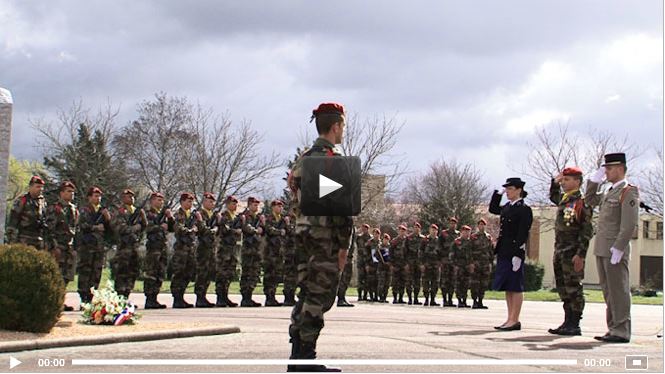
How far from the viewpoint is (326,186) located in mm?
6441

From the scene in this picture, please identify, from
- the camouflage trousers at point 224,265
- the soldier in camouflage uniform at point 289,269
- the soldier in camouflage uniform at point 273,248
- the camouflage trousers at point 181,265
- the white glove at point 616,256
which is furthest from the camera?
the soldier in camouflage uniform at point 289,269

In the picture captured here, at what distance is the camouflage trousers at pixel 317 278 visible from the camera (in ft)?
21.5

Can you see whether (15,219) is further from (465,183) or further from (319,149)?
(465,183)

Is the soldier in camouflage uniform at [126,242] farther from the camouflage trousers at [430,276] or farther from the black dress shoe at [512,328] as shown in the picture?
the camouflage trousers at [430,276]

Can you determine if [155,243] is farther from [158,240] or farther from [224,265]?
[224,265]

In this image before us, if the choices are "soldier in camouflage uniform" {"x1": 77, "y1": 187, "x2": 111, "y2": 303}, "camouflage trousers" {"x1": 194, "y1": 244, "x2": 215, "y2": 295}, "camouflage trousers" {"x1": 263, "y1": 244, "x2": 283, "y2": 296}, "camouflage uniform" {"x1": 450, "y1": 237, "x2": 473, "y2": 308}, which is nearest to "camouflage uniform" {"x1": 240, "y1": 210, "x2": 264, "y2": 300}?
"camouflage trousers" {"x1": 263, "y1": 244, "x2": 283, "y2": 296}

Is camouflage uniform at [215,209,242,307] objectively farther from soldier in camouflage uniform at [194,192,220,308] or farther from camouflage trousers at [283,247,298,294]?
camouflage trousers at [283,247,298,294]

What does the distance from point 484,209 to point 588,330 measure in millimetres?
50410

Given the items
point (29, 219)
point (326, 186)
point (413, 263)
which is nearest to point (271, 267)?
point (29, 219)

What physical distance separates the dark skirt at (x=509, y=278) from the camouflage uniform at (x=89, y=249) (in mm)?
6589

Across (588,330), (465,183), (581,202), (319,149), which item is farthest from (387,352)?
(465,183)

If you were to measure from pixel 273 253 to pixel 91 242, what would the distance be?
15.2 ft

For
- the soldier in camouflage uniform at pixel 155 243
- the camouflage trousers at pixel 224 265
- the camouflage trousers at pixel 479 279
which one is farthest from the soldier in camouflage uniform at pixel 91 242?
the camouflage trousers at pixel 479 279

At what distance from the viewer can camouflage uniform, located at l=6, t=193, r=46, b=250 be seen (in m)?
13.1
